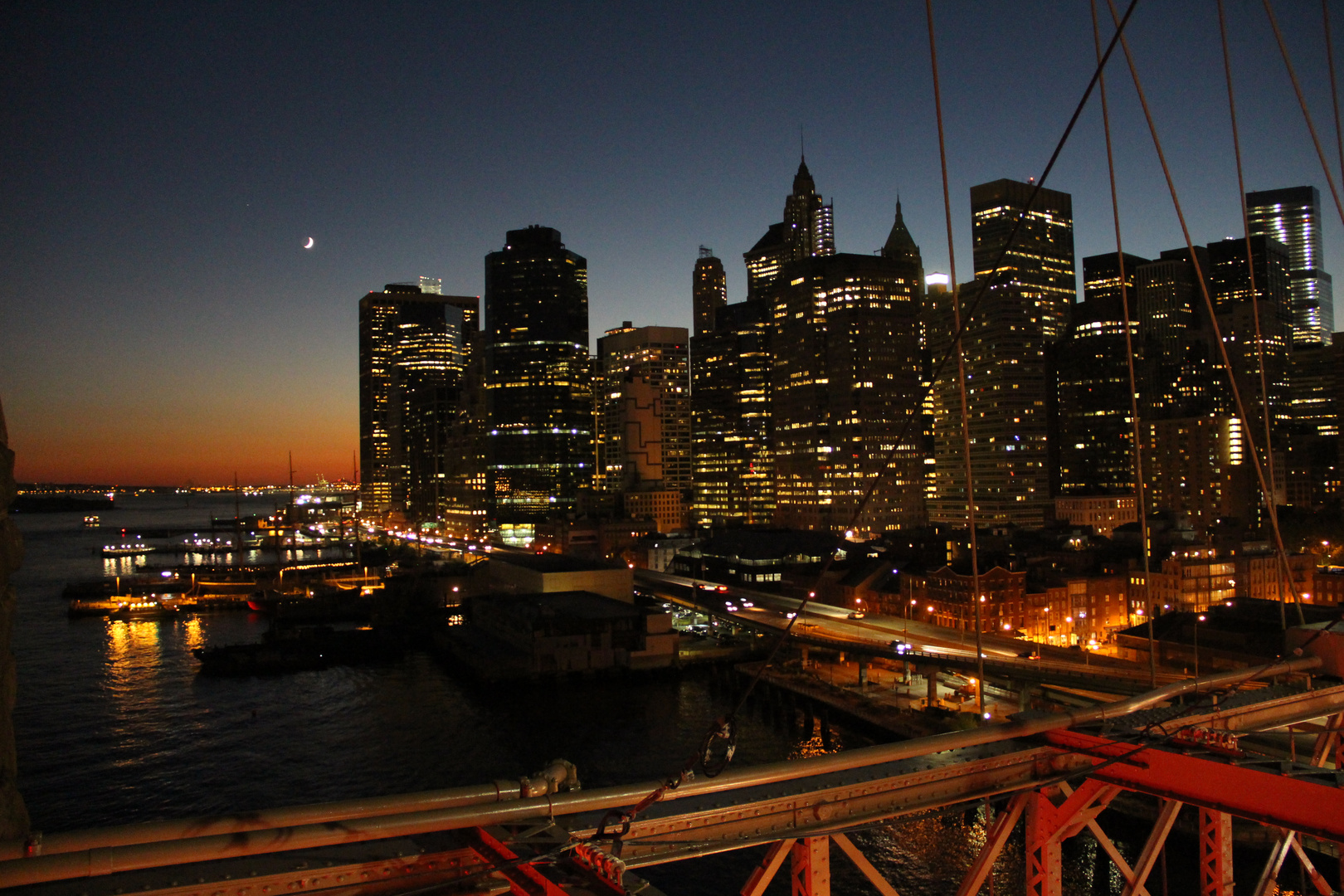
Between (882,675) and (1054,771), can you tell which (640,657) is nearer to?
(882,675)

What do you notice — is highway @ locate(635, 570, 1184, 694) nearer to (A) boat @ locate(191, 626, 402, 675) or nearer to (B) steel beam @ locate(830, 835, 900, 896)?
(A) boat @ locate(191, 626, 402, 675)

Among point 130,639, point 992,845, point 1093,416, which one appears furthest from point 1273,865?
point 1093,416

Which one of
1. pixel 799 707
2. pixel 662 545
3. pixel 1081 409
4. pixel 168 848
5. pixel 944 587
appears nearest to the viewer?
pixel 168 848

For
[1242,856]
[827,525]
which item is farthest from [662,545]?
[1242,856]

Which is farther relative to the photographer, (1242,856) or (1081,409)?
(1081,409)

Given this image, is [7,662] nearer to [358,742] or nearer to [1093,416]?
[358,742]

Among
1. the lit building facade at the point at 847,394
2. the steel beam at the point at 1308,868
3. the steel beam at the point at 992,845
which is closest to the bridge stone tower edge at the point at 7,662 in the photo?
the steel beam at the point at 992,845
